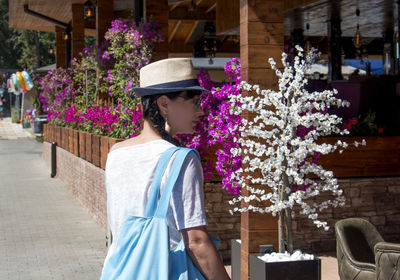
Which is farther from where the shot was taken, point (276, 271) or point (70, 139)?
point (70, 139)

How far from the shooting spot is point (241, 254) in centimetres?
520

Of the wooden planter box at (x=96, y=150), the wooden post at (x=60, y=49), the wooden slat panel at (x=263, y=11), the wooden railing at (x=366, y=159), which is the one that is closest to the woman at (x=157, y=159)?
the wooden slat panel at (x=263, y=11)

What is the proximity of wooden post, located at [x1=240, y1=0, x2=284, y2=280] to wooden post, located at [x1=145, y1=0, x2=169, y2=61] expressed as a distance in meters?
4.22

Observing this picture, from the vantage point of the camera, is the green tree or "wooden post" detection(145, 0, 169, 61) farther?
the green tree

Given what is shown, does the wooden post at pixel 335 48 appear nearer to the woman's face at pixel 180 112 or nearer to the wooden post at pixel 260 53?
the wooden post at pixel 260 53

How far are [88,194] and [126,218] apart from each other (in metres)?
8.59

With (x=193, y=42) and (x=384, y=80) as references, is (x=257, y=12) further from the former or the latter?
(x=193, y=42)

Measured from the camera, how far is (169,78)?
2260 mm

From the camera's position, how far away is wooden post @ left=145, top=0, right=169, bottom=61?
920 centimetres

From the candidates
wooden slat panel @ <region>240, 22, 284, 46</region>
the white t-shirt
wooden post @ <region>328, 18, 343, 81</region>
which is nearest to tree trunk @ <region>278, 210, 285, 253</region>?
wooden slat panel @ <region>240, 22, 284, 46</region>

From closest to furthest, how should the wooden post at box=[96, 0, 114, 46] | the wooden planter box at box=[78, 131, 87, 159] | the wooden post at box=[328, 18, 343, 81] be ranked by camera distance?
the wooden planter box at box=[78, 131, 87, 159] → the wooden post at box=[328, 18, 343, 81] → the wooden post at box=[96, 0, 114, 46]

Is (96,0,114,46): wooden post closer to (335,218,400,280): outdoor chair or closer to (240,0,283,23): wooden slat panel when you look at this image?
(240,0,283,23): wooden slat panel

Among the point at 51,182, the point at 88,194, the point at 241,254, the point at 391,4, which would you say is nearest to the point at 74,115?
the point at 51,182

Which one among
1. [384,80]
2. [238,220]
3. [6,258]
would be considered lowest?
[6,258]
